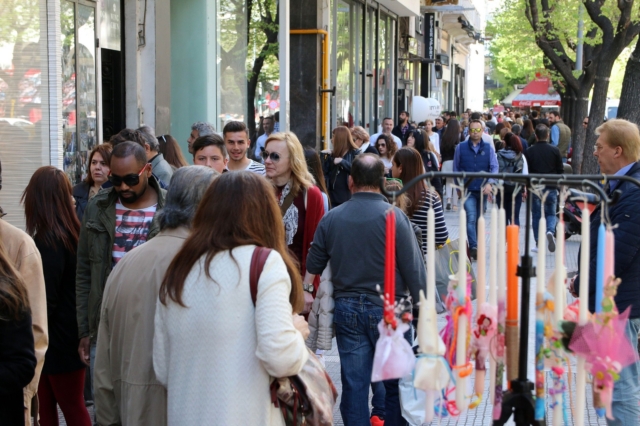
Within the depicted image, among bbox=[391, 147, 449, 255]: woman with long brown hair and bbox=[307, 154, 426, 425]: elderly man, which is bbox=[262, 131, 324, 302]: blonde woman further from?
bbox=[391, 147, 449, 255]: woman with long brown hair

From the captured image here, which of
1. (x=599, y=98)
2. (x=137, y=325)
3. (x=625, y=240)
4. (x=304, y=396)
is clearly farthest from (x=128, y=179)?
(x=599, y=98)

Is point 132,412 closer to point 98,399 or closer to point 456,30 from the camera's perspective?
point 98,399

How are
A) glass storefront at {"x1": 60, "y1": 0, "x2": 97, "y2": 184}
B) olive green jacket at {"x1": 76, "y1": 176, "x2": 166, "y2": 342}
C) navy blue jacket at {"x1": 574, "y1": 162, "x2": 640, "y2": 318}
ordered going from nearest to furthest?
1. navy blue jacket at {"x1": 574, "y1": 162, "x2": 640, "y2": 318}
2. olive green jacket at {"x1": 76, "y1": 176, "x2": 166, "y2": 342}
3. glass storefront at {"x1": 60, "y1": 0, "x2": 97, "y2": 184}

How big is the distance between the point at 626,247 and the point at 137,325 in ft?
8.17

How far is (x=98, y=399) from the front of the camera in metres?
3.70

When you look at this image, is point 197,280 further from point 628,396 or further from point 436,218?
point 436,218

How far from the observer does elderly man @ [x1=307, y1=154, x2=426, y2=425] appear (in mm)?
4984

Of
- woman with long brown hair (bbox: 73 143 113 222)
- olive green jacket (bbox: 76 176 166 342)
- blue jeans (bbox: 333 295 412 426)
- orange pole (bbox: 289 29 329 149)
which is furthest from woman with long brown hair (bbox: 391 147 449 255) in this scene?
orange pole (bbox: 289 29 329 149)

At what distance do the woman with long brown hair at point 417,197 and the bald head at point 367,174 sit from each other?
2.87 ft

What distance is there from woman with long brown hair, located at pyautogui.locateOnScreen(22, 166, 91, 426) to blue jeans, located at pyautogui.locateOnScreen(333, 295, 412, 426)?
156 centimetres

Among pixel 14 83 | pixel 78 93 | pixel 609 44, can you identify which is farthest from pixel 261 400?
pixel 609 44

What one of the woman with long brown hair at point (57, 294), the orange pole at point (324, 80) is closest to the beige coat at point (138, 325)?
the woman with long brown hair at point (57, 294)

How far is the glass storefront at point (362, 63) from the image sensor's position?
64.3 feet

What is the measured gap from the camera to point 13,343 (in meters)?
3.13
